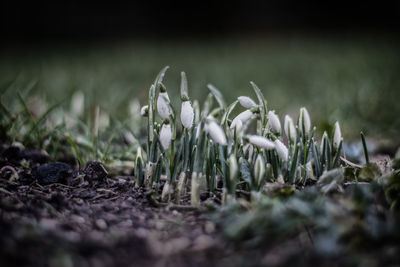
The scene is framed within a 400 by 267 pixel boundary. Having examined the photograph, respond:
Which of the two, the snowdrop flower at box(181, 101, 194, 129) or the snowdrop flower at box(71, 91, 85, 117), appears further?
the snowdrop flower at box(71, 91, 85, 117)

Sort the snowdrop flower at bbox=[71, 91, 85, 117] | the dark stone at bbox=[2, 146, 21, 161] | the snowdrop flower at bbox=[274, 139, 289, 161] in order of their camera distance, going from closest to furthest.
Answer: the snowdrop flower at bbox=[274, 139, 289, 161] → the dark stone at bbox=[2, 146, 21, 161] → the snowdrop flower at bbox=[71, 91, 85, 117]

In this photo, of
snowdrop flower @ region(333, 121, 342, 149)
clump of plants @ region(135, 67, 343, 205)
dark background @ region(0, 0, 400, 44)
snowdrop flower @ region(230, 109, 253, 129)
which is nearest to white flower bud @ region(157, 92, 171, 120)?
clump of plants @ region(135, 67, 343, 205)

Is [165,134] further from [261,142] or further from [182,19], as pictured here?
[182,19]

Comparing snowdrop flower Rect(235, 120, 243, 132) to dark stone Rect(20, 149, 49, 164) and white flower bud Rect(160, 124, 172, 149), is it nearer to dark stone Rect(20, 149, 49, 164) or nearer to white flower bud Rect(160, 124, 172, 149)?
white flower bud Rect(160, 124, 172, 149)

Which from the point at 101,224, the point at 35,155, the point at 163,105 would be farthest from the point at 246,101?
the point at 35,155

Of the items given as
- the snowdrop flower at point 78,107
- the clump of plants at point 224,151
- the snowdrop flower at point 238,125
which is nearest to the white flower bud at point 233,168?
the clump of plants at point 224,151

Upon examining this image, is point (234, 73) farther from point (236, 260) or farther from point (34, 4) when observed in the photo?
point (34, 4)
